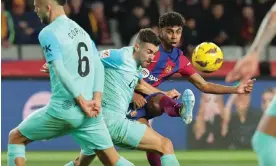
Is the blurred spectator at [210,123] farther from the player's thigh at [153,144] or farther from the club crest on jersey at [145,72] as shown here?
the player's thigh at [153,144]

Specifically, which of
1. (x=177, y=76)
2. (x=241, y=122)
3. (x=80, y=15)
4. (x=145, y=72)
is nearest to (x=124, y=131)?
(x=145, y=72)

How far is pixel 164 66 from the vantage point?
9.03 m

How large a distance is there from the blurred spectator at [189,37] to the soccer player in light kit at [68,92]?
368 inches

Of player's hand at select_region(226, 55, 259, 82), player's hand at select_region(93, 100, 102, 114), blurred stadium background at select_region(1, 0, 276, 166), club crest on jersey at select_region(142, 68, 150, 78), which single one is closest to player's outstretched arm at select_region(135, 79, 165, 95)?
club crest on jersey at select_region(142, 68, 150, 78)

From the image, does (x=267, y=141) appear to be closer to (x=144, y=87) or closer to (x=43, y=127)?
(x=43, y=127)

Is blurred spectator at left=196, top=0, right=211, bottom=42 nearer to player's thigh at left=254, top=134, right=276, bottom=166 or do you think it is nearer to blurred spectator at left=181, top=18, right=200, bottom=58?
blurred spectator at left=181, top=18, right=200, bottom=58

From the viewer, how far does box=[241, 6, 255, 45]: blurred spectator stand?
17141mm

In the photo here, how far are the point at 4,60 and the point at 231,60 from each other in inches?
161

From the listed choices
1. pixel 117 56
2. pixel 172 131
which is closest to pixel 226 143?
pixel 172 131

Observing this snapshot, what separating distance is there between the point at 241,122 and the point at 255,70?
9.89m

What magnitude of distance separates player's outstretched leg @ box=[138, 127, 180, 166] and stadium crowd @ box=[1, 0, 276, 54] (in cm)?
858

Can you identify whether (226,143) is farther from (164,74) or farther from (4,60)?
(164,74)

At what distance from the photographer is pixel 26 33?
16.1m

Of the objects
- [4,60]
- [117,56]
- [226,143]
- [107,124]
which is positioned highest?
[117,56]
